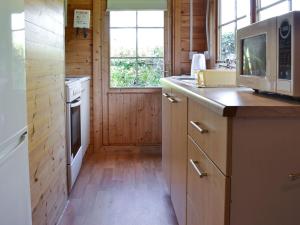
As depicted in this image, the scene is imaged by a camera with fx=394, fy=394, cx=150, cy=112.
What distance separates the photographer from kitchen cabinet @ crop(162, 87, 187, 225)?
2.16m

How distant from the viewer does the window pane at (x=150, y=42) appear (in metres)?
4.65

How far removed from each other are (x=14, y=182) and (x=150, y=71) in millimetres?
3341

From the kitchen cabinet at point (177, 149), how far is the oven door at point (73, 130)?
2.46ft

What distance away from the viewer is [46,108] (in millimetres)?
2299

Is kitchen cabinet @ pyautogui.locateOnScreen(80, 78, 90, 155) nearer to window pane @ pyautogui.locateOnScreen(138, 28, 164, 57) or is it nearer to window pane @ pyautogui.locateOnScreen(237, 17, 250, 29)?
window pane @ pyautogui.locateOnScreen(138, 28, 164, 57)

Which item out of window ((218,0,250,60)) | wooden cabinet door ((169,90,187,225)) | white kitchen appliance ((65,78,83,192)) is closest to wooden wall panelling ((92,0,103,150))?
white kitchen appliance ((65,78,83,192))

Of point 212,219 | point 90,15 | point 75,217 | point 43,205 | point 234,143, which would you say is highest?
point 90,15

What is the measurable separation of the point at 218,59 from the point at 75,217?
2.31 m

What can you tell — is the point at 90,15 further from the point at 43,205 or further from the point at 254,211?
the point at 254,211

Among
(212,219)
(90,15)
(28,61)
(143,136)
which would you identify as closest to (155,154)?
(143,136)

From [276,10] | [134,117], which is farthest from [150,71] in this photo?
[276,10]

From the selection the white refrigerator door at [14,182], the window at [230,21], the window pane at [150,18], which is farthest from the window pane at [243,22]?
the white refrigerator door at [14,182]

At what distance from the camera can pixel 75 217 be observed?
8.95ft

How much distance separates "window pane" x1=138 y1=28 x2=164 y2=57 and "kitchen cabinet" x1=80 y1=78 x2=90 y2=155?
0.77 metres
